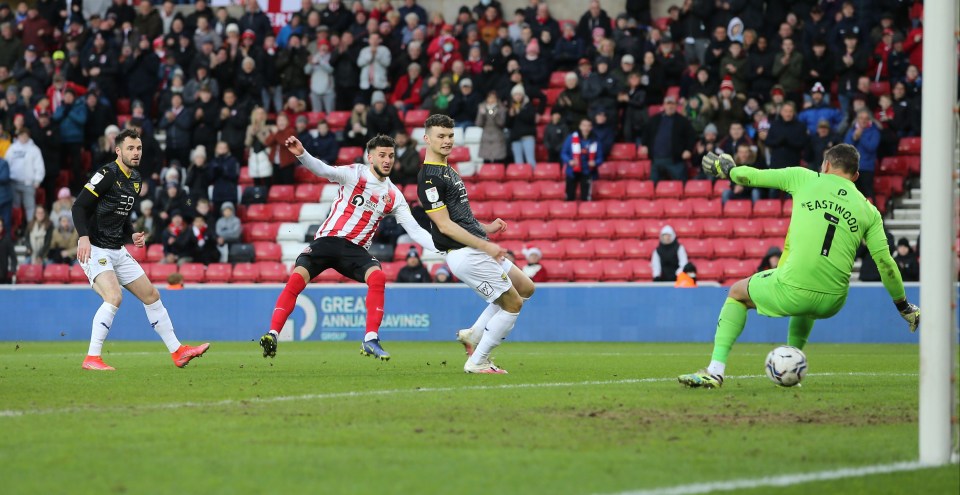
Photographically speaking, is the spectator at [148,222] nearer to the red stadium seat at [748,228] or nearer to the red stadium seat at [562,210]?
the red stadium seat at [562,210]

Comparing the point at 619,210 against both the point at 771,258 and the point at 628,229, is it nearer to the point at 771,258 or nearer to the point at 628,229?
the point at 628,229

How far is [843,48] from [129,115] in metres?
15.5

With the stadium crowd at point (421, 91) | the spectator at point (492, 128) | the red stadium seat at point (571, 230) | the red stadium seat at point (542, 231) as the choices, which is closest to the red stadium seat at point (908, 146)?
the stadium crowd at point (421, 91)

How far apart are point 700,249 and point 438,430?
1668cm

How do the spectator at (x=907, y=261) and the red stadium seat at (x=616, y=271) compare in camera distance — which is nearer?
the spectator at (x=907, y=261)

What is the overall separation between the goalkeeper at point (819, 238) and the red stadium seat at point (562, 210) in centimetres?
1496

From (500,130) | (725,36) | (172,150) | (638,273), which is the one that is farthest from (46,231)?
(725,36)

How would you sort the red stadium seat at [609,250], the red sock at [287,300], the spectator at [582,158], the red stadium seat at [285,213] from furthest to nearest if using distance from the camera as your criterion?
the red stadium seat at [285,213]
the spectator at [582,158]
the red stadium seat at [609,250]
the red sock at [287,300]

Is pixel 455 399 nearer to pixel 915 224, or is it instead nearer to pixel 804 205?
pixel 804 205

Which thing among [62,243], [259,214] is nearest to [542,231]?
[259,214]

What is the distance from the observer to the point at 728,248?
77.0 feet

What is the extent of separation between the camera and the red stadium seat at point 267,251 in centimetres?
2553

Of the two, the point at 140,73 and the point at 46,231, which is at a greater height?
the point at 140,73

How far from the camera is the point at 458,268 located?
11750 mm
